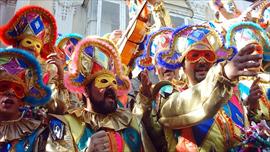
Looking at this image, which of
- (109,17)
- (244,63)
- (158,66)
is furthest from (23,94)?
(109,17)

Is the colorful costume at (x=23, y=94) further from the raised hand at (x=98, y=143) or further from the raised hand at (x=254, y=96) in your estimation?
the raised hand at (x=254, y=96)

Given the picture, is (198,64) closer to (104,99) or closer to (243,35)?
(104,99)

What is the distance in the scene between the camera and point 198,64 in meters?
3.11

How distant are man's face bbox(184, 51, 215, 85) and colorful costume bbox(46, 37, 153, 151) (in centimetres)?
52

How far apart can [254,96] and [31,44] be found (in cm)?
184

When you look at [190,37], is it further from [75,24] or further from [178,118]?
[75,24]

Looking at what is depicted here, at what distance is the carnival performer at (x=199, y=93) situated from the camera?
2.47 metres

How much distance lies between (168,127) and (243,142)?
0.50m

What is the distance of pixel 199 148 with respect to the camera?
2840 mm

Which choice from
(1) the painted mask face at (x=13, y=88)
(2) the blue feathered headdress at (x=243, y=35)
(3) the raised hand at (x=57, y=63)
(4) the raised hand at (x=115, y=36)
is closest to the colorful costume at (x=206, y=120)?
(2) the blue feathered headdress at (x=243, y=35)

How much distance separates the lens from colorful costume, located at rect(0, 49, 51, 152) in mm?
2869

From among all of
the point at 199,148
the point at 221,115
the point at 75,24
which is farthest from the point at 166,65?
the point at 75,24

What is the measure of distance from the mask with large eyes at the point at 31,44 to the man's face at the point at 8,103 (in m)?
0.68

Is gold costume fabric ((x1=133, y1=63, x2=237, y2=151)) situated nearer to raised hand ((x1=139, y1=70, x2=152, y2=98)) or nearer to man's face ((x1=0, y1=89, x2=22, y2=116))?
raised hand ((x1=139, y1=70, x2=152, y2=98))
